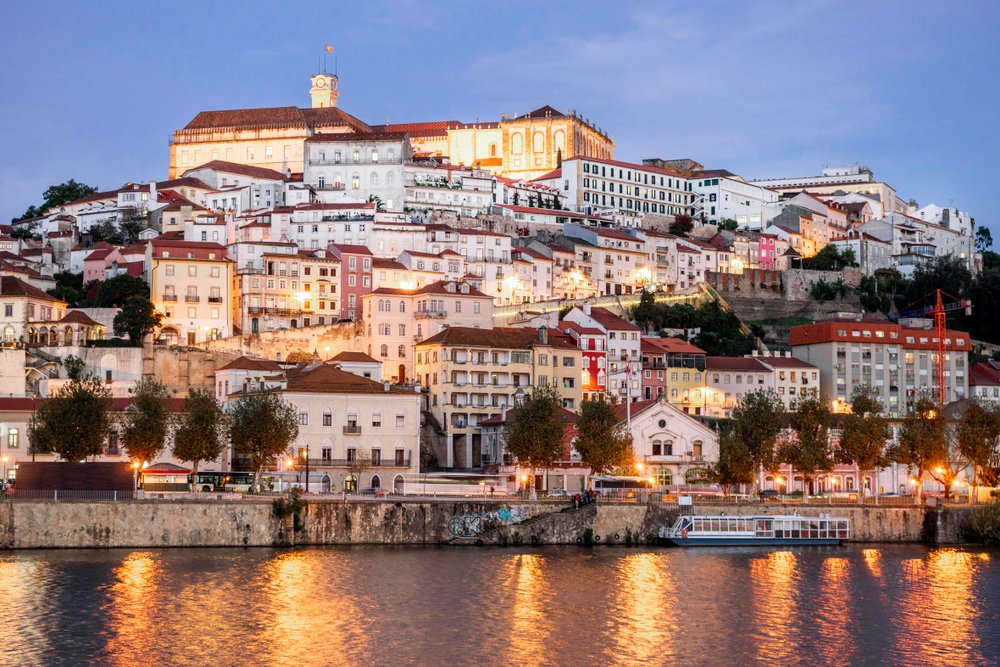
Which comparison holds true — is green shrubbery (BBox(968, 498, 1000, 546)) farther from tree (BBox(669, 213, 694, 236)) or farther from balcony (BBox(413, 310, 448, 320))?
tree (BBox(669, 213, 694, 236))

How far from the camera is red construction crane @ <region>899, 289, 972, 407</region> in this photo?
99938mm

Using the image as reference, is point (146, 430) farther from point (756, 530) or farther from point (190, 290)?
point (190, 290)

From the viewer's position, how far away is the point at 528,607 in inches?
1693

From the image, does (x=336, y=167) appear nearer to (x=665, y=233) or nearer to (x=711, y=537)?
(x=665, y=233)

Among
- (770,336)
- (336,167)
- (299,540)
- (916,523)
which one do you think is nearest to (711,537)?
(916,523)

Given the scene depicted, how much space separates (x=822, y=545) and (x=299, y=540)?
23026 millimetres

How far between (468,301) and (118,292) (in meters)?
23.0

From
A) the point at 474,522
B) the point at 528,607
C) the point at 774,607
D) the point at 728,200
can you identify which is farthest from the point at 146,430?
the point at 728,200

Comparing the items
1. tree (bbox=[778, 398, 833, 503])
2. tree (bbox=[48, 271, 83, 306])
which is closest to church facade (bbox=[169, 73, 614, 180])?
tree (bbox=[48, 271, 83, 306])

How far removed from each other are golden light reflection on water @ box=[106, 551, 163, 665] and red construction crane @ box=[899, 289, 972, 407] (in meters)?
57.8

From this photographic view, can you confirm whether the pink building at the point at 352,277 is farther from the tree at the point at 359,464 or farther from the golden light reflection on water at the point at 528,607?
the golden light reflection on water at the point at 528,607

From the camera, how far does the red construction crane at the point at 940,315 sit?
328ft

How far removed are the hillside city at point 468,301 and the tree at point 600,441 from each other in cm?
138

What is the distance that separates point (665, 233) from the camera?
130 metres
